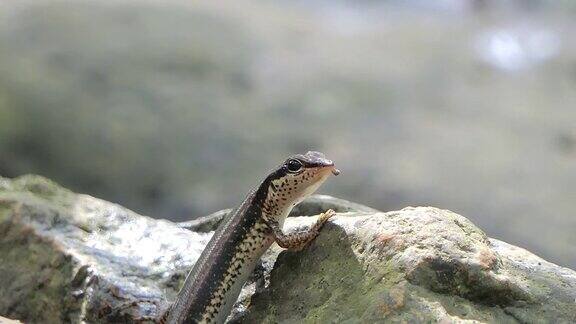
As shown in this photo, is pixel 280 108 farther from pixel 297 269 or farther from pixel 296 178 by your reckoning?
pixel 297 269

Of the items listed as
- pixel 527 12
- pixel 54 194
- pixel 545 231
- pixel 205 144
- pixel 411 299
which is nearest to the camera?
pixel 411 299

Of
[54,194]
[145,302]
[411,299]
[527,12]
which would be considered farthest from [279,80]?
[411,299]

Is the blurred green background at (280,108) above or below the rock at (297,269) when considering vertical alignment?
above

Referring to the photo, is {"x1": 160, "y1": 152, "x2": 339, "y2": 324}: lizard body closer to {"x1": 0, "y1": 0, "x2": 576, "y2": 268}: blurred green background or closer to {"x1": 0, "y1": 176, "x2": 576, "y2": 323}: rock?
{"x1": 0, "y1": 176, "x2": 576, "y2": 323}: rock

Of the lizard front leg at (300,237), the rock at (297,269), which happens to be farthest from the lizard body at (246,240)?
the rock at (297,269)

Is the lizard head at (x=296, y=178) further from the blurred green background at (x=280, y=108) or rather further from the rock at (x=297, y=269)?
the blurred green background at (x=280, y=108)

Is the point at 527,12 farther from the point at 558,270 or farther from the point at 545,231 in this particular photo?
the point at 558,270

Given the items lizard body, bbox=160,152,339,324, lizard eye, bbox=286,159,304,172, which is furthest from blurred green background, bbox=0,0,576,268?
lizard eye, bbox=286,159,304,172
